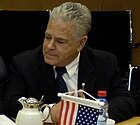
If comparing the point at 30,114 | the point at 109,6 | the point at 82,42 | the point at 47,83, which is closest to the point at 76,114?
the point at 30,114

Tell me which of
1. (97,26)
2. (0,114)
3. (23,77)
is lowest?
(0,114)

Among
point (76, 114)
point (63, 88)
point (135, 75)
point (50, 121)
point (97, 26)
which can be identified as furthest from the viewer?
point (97, 26)

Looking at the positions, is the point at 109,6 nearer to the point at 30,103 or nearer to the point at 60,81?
the point at 60,81

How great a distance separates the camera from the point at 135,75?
2.71 meters

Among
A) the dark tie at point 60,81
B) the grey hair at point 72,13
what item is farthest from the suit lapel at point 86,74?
the grey hair at point 72,13

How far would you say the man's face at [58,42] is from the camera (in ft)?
7.39

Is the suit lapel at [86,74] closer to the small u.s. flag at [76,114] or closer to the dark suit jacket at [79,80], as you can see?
the dark suit jacket at [79,80]

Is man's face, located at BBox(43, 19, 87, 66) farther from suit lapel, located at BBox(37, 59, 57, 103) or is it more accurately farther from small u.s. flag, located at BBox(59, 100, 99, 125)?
small u.s. flag, located at BBox(59, 100, 99, 125)

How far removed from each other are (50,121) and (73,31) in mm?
603

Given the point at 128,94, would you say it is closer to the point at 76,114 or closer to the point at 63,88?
the point at 63,88

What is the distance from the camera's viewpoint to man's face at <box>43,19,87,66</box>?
7.39 feet

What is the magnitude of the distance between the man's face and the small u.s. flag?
0.58 meters

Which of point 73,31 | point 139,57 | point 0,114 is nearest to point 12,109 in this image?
point 0,114

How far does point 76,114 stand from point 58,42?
0.70 m
